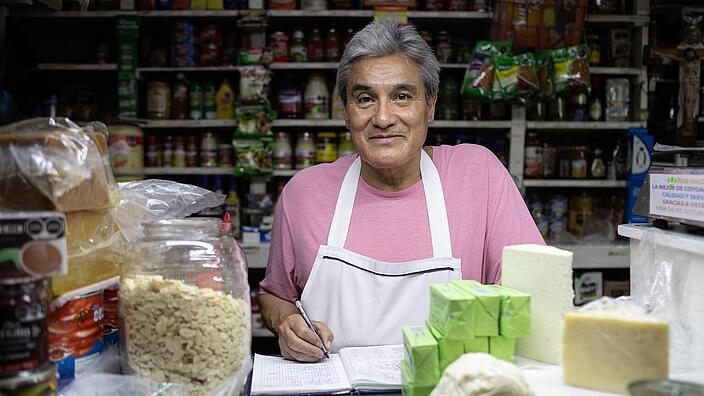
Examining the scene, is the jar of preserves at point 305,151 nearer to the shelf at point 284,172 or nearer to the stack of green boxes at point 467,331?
the shelf at point 284,172

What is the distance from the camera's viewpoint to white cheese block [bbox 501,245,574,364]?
3.14 feet

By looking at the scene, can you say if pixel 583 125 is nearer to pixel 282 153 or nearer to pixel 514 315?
pixel 282 153

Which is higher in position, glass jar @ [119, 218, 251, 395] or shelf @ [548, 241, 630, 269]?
glass jar @ [119, 218, 251, 395]

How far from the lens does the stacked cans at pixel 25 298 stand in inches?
27.0

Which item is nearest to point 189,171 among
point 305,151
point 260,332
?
point 305,151

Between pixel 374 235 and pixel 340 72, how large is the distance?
506 millimetres

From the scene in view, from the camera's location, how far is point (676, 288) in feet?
3.69

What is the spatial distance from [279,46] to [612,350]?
2841 millimetres

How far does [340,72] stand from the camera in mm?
1757

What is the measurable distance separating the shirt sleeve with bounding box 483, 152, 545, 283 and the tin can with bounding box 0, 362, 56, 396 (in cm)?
124

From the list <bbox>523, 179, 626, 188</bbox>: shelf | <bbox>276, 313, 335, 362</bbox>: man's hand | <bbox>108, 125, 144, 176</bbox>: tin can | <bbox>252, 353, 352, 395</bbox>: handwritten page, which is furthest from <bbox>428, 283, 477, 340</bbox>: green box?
<bbox>523, 179, 626, 188</bbox>: shelf

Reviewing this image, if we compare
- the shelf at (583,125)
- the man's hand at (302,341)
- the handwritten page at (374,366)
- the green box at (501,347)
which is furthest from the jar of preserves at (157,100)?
the green box at (501,347)

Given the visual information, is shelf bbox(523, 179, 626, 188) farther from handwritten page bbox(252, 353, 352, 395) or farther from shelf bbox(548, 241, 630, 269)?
handwritten page bbox(252, 353, 352, 395)

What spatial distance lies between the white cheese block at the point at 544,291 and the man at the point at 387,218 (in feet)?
1.92
